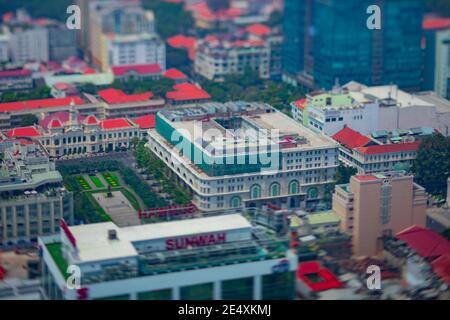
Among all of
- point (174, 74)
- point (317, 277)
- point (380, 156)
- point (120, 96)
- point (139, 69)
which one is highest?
point (139, 69)

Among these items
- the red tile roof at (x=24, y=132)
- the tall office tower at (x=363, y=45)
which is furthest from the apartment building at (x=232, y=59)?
the red tile roof at (x=24, y=132)

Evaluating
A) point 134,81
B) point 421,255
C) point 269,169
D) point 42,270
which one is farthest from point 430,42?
point 42,270

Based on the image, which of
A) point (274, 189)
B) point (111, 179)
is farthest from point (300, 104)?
point (111, 179)

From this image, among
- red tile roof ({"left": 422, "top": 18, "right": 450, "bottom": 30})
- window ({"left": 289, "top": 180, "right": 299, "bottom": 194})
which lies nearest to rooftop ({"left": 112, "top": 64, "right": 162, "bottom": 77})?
red tile roof ({"left": 422, "top": 18, "right": 450, "bottom": 30})

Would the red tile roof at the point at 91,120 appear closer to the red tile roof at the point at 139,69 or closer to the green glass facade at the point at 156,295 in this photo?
the red tile roof at the point at 139,69

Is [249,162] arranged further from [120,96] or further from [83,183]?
[120,96]

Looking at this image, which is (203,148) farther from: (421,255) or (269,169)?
(421,255)
